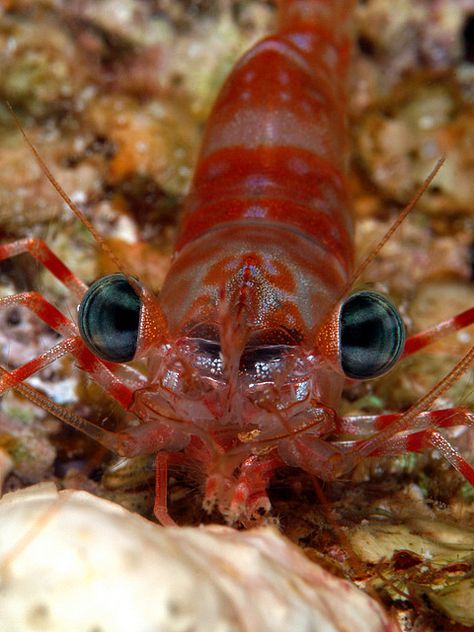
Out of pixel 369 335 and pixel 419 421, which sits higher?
pixel 369 335

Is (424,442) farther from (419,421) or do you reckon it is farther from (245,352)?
(245,352)

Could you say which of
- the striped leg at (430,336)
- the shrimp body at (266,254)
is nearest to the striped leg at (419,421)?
the shrimp body at (266,254)

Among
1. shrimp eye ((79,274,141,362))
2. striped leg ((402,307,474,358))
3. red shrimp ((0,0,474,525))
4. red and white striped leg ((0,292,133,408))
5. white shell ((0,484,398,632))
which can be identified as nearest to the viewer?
white shell ((0,484,398,632))

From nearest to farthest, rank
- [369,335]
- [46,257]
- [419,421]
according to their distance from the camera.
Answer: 1. [369,335]
2. [419,421]
3. [46,257]

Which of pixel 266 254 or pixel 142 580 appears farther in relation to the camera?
pixel 266 254

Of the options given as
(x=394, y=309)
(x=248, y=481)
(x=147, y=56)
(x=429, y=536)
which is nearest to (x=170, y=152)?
(x=147, y=56)

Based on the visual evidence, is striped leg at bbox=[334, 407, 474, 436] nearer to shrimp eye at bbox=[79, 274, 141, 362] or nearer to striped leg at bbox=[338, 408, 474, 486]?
striped leg at bbox=[338, 408, 474, 486]

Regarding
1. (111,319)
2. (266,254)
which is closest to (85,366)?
(111,319)

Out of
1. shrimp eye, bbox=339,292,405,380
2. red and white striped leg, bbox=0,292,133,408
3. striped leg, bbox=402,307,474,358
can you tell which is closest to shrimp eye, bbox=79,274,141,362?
red and white striped leg, bbox=0,292,133,408
